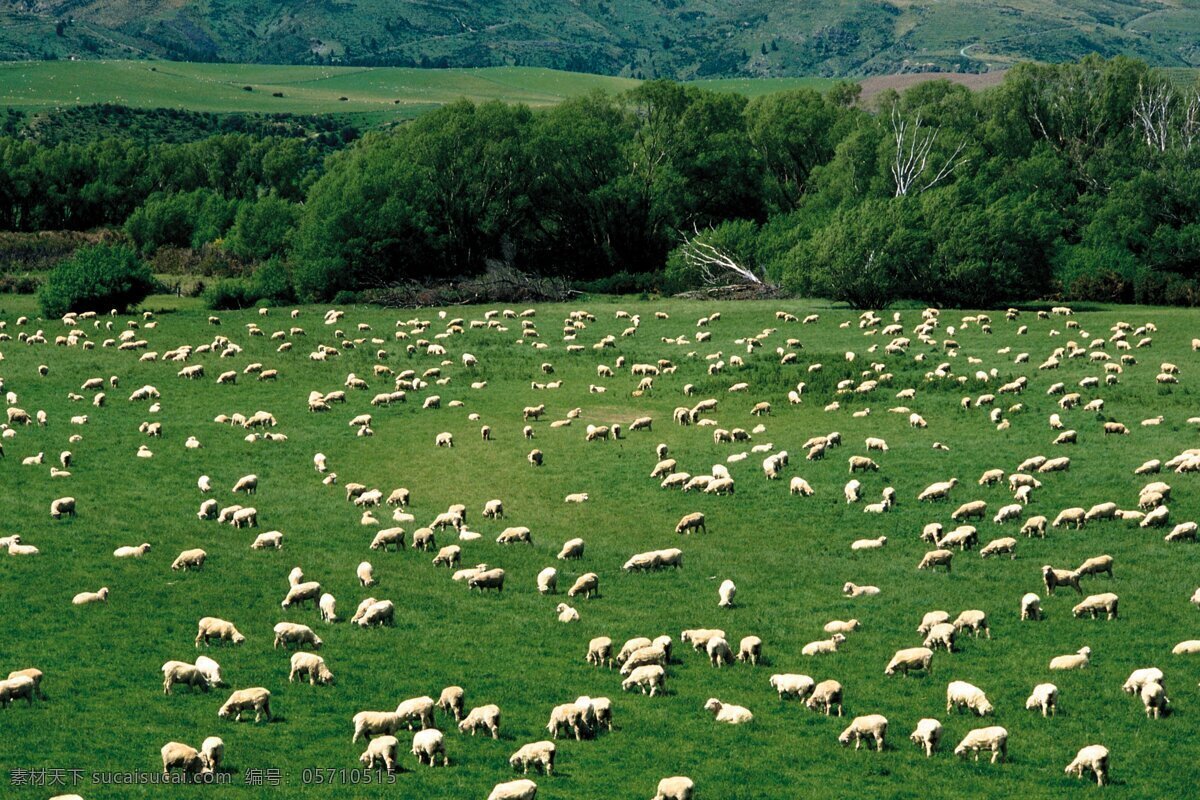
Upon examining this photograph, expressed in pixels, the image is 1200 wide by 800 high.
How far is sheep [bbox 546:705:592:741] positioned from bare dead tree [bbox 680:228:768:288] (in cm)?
6608

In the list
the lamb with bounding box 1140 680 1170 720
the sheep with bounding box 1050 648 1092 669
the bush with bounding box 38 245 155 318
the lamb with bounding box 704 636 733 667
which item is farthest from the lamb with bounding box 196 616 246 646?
the bush with bounding box 38 245 155 318

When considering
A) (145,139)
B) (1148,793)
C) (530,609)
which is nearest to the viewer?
Answer: (1148,793)

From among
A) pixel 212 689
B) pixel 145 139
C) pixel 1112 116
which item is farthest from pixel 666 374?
pixel 145 139

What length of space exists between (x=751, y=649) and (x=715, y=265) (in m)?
66.8

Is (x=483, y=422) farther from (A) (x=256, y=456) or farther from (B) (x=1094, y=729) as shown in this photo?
(B) (x=1094, y=729)

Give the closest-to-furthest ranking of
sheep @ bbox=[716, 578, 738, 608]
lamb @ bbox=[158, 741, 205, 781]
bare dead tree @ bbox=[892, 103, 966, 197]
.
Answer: lamb @ bbox=[158, 741, 205, 781] < sheep @ bbox=[716, 578, 738, 608] < bare dead tree @ bbox=[892, 103, 966, 197]

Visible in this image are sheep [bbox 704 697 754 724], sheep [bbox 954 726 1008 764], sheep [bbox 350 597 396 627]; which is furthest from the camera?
sheep [bbox 350 597 396 627]

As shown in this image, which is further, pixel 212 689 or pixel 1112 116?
pixel 1112 116

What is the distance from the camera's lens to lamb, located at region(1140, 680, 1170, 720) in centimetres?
2312

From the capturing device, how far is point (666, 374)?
194ft

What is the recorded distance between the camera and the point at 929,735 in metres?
21.7

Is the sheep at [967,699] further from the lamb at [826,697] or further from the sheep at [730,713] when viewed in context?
the sheep at [730,713]

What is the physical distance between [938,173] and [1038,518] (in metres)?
59.0

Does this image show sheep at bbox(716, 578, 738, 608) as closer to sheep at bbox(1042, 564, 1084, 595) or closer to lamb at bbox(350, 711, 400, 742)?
sheep at bbox(1042, 564, 1084, 595)
